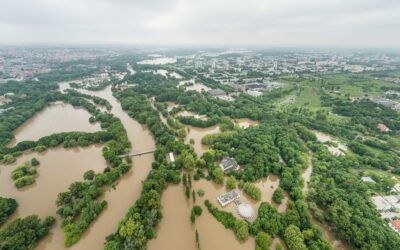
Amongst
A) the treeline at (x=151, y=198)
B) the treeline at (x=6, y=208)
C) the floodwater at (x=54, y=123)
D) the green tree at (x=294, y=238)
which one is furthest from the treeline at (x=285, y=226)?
the floodwater at (x=54, y=123)

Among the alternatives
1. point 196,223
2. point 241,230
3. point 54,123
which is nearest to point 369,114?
point 241,230

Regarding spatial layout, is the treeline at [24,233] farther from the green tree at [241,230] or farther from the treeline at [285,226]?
the green tree at [241,230]

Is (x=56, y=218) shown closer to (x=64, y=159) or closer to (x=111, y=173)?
(x=111, y=173)

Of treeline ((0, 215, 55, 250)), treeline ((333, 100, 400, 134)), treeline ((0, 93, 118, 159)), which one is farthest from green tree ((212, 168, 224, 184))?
treeline ((333, 100, 400, 134))

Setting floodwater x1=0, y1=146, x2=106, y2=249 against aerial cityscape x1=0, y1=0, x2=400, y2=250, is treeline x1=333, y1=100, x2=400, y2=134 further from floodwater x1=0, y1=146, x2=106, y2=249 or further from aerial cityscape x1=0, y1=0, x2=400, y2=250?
floodwater x1=0, y1=146, x2=106, y2=249

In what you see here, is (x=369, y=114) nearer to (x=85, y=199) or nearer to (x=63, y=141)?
(x=85, y=199)
